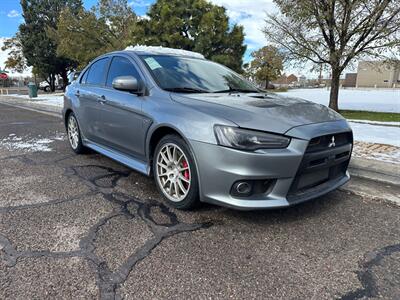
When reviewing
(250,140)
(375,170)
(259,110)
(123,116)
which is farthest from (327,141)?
(123,116)

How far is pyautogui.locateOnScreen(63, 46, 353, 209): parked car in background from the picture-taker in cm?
258

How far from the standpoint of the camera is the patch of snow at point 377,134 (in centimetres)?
594

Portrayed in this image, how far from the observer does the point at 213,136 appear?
2.63 meters

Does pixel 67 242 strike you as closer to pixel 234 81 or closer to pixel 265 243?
pixel 265 243

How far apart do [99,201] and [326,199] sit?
245 centimetres

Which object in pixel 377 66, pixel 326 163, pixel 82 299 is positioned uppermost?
pixel 377 66

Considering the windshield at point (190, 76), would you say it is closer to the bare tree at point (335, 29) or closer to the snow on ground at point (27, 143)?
the snow on ground at point (27, 143)

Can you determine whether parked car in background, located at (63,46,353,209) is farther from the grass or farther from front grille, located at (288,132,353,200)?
the grass

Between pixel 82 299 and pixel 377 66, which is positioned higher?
pixel 377 66

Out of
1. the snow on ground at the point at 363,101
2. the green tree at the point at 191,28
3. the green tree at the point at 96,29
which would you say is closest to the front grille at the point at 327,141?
the snow on ground at the point at 363,101

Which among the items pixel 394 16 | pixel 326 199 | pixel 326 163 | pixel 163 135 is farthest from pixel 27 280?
pixel 394 16

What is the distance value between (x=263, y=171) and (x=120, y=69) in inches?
95.7

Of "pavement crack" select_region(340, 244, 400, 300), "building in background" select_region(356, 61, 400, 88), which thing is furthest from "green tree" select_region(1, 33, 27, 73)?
"building in background" select_region(356, 61, 400, 88)

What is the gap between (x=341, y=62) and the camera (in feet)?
36.2
